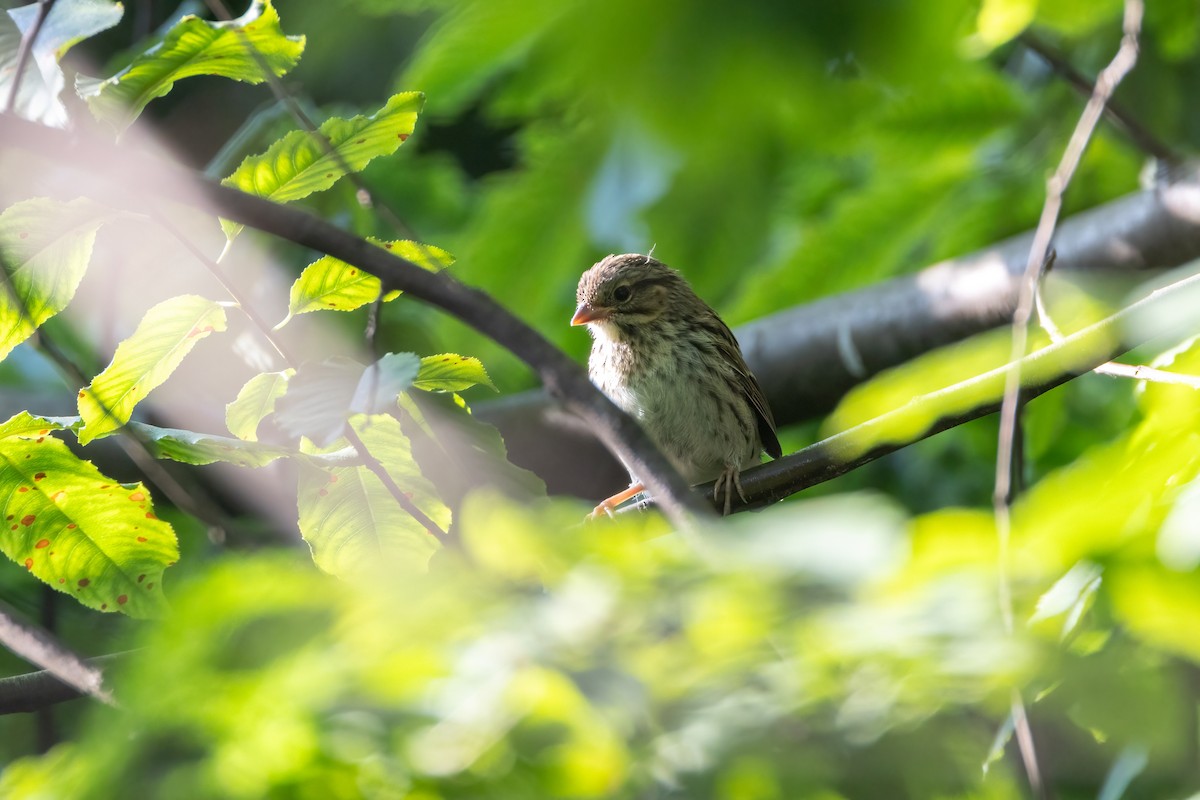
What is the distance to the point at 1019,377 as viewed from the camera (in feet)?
7.19

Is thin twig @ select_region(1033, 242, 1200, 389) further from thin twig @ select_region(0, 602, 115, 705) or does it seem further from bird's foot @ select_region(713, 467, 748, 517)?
thin twig @ select_region(0, 602, 115, 705)

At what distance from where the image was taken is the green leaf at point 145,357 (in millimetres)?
2352

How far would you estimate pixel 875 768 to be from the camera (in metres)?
1.44

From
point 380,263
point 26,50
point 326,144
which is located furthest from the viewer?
point 326,144

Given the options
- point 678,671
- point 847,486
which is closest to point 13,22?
point 678,671

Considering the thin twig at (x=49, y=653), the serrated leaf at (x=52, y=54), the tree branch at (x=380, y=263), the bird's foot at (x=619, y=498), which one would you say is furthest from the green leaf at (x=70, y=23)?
the bird's foot at (x=619, y=498)

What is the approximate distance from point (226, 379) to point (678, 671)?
3.76 meters

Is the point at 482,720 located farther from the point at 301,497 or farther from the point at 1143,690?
the point at 301,497

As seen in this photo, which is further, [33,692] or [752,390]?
[752,390]

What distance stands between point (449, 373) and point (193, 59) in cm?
70

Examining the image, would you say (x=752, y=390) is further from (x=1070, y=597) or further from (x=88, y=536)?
(x=1070, y=597)

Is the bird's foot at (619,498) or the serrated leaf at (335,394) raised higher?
the serrated leaf at (335,394)

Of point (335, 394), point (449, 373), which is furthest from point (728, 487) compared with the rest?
point (335, 394)

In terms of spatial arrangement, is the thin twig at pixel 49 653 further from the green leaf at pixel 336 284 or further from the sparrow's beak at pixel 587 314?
the sparrow's beak at pixel 587 314
